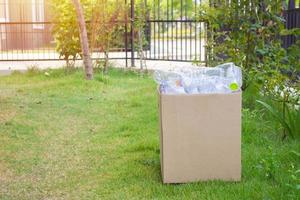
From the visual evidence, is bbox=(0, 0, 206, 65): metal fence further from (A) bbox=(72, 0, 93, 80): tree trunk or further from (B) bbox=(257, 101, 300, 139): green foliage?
(B) bbox=(257, 101, 300, 139): green foliage

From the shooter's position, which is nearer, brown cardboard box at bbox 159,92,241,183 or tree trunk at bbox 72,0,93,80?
brown cardboard box at bbox 159,92,241,183

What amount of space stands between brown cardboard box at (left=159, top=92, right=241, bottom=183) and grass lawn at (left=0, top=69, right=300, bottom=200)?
0.09 metres

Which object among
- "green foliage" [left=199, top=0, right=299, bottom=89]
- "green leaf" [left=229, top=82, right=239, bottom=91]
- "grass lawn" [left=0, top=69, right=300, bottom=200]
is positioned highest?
"green foliage" [left=199, top=0, right=299, bottom=89]

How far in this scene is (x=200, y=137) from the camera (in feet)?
11.7

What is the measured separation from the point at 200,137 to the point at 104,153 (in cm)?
132

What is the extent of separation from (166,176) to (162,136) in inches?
11.0

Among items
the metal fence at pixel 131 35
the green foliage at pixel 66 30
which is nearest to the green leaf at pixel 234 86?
the metal fence at pixel 131 35

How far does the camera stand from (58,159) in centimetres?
449

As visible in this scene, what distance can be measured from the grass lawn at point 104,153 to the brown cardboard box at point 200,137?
0.30ft

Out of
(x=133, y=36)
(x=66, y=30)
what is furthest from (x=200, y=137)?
(x=133, y=36)

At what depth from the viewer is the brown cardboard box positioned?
3541 mm

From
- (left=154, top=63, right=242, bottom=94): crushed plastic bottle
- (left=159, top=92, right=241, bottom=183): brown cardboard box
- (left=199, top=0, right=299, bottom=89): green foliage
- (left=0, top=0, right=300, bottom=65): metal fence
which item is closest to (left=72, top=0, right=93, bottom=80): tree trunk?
(left=0, top=0, right=300, bottom=65): metal fence

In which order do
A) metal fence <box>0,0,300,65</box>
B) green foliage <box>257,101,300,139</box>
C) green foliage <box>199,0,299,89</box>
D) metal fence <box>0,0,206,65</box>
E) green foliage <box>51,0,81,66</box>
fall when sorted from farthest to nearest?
metal fence <box>0,0,206,65</box>, metal fence <box>0,0,300,65</box>, green foliage <box>51,0,81,66</box>, green foliage <box>199,0,299,89</box>, green foliage <box>257,101,300,139</box>

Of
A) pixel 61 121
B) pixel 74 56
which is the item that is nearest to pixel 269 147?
pixel 61 121
